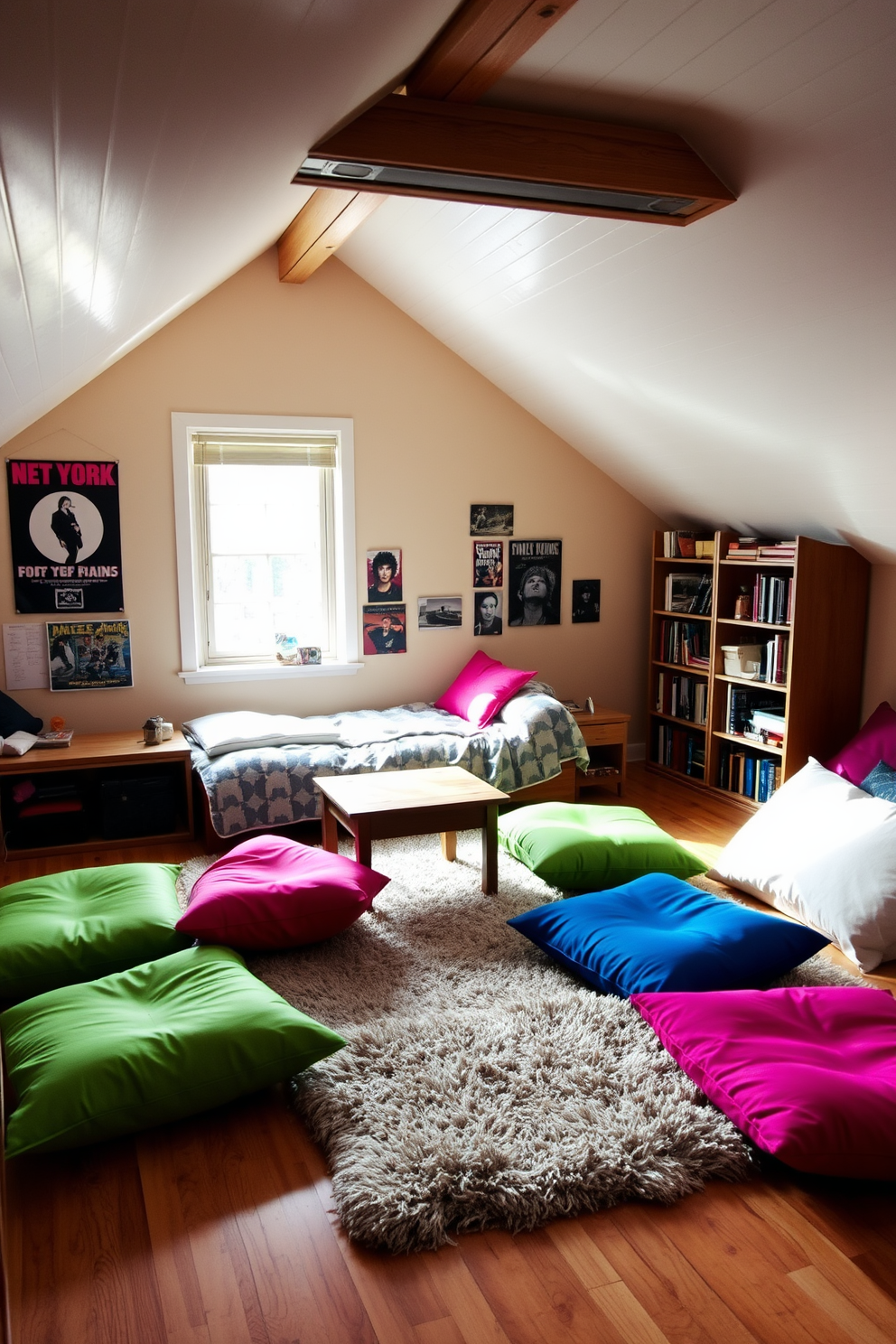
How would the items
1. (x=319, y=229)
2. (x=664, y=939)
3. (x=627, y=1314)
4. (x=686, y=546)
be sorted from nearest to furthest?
(x=627, y=1314) < (x=664, y=939) < (x=319, y=229) < (x=686, y=546)

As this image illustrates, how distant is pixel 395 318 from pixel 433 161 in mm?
2452

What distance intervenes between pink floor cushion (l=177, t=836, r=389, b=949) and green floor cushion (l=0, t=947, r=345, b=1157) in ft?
1.15

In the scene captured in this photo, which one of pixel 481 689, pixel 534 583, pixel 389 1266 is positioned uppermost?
pixel 534 583

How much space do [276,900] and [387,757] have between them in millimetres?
1485

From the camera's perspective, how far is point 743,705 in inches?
203

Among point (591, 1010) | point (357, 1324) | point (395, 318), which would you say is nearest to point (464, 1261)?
point (357, 1324)

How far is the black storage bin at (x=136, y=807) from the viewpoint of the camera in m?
4.38

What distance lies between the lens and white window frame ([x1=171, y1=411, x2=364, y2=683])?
4910 mm

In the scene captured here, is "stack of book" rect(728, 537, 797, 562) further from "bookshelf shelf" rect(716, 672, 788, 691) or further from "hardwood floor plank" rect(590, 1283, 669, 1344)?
"hardwood floor plank" rect(590, 1283, 669, 1344)

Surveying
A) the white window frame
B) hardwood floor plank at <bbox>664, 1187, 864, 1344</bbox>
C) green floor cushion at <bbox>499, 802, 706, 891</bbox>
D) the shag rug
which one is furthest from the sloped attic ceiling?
hardwood floor plank at <bbox>664, 1187, 864, 1344</bbox>

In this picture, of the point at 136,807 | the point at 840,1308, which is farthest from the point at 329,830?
the point at 840,1308

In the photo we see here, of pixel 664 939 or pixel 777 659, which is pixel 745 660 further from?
pixel 664 939

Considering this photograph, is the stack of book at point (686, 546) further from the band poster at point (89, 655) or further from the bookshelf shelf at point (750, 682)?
the band poster at point (89, 655)

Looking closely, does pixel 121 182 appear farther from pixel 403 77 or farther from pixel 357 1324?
pixel 357 1324
